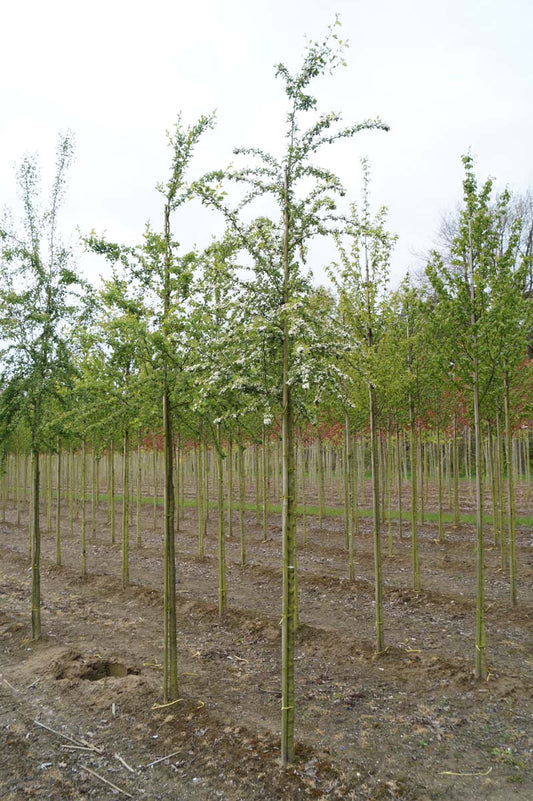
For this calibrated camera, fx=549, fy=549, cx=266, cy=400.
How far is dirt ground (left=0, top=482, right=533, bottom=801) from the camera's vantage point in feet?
16.6

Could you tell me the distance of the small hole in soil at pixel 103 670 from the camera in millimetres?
7430

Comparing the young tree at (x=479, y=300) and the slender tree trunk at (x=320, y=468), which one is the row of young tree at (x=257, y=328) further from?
the slender tree trunk at (x=320, y=468)

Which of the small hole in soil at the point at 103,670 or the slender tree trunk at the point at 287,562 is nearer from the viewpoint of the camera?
the slender tree trunk at the point at 287,562

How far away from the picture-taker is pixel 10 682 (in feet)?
24.2

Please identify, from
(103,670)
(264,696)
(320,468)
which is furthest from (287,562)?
(320,468)

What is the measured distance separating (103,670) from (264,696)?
236 cm

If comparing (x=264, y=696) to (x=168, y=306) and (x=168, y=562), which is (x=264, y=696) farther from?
(x=168, y=306)

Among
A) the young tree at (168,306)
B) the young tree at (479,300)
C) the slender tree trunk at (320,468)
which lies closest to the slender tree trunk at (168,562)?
the young tree at (168,306)

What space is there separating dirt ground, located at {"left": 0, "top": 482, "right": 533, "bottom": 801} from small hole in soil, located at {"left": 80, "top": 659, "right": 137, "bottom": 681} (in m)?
0.03

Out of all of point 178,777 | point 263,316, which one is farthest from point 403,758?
point 263,316

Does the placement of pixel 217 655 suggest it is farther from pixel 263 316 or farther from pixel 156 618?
pixel 263 316

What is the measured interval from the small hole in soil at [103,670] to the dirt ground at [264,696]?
0.10 ft

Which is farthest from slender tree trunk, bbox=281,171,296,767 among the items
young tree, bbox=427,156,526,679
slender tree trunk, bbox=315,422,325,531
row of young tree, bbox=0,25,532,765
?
slender tree trunk, bbox=315,422,325,531

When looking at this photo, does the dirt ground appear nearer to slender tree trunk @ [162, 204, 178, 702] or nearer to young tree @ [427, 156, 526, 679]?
slender tree trunk @ [162, 204, 178, 702]
